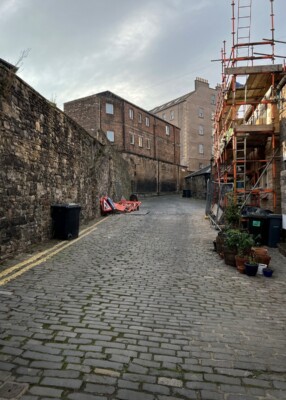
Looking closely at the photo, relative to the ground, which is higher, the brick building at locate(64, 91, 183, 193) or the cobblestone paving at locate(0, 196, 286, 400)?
the brick building at locate(64, 91, 183, 193)

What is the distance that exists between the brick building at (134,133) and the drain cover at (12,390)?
3333 centimetres

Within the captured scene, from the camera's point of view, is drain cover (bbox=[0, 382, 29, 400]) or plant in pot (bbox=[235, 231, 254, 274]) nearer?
drain cover (bbox=[0, 382, 29, 400])

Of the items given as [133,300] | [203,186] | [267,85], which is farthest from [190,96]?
[133,300]

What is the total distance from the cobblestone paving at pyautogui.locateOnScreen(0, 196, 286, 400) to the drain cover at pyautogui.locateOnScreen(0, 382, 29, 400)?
0.22ft

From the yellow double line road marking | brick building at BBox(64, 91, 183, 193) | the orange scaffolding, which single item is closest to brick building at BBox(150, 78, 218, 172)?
brick building at BBox(64, 91, 183, 193)

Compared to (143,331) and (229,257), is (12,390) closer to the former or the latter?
(143,331)

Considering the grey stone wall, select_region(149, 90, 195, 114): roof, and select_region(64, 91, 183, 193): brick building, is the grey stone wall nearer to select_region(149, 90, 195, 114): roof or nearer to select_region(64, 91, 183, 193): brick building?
select_region(64, 91, 183, 193): brick building

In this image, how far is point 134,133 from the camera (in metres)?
40.9

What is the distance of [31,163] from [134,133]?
33377 mm

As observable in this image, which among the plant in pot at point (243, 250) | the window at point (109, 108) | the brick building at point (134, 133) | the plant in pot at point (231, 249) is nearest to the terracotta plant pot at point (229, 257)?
the plant in pot at point (231, 249)

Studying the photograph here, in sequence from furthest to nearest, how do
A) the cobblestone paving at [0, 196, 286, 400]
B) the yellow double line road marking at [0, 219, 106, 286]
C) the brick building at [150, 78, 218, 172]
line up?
the brick building at [150, 78, 218, 172], the yellow double line road marking at [0, 219, 106, 286], the cobblestone paving at [0, 196, 286, 400]

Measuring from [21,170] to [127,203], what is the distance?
1346 cm

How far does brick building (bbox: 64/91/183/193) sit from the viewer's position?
121 ft

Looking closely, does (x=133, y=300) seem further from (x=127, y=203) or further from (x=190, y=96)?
(x=190, y=96)
